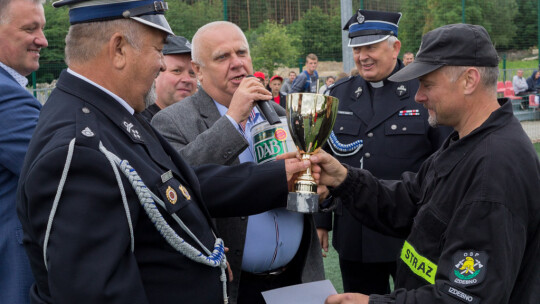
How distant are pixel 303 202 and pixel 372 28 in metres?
2.17

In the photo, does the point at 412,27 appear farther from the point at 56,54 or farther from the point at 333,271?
the point at 333,271

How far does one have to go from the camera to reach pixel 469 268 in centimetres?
190

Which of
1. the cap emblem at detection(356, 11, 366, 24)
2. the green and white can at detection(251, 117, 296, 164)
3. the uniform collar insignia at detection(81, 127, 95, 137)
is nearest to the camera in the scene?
the uniform collar insignia at detection(81, 127, 95, 137)

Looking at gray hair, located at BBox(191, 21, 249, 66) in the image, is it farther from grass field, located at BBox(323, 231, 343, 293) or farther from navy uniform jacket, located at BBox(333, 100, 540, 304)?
grass field, located at BBox(323, 231, 343, 293)

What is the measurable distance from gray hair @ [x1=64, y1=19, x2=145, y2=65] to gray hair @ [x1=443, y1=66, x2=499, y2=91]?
1.28m

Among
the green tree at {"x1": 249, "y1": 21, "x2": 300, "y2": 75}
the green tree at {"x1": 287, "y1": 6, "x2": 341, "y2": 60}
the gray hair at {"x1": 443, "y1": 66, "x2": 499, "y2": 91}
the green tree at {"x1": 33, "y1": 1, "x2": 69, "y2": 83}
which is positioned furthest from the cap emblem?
the green tree at {"x1": 249, "y1": 21, "x2": 300, "y2": 75}

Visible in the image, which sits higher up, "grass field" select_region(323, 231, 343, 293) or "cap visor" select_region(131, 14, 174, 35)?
"cap visor" select_region(131, 14, 174, 35)

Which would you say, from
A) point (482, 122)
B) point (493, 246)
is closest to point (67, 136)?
point (493, 246)

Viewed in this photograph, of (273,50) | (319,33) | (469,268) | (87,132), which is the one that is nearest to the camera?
(87,132)

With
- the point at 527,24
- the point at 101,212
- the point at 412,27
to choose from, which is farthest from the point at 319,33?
the point at 101,212

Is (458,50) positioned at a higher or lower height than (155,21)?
lower

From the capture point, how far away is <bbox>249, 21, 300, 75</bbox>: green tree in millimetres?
16078

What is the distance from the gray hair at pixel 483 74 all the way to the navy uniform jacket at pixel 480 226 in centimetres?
14

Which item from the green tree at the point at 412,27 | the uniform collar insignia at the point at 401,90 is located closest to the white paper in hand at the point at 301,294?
the uniform collar insignia at the point at 401,90
